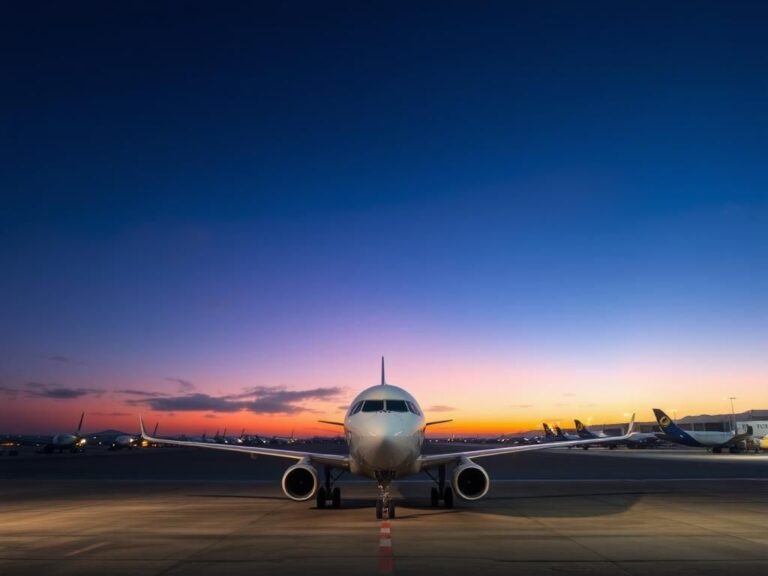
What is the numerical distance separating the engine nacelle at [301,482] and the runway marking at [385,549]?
326 cm

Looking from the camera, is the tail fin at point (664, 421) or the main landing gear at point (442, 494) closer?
the main landing gear at point (442, 494)

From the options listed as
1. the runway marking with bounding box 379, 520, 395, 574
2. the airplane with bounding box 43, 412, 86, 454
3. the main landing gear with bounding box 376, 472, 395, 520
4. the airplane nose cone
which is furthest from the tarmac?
the airplane with bounding box 43, 412, 86, 454

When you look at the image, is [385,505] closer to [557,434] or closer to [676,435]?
[676,435]

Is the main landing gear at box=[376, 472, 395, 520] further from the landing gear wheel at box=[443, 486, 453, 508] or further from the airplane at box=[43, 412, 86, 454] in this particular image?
the airplane at box=[43, 412, 86, 454]

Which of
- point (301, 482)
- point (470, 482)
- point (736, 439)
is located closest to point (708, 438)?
point (736, 439)

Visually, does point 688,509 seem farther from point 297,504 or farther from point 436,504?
point 297,504

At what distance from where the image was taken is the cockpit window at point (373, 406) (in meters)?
15.6

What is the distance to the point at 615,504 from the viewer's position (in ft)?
63.4

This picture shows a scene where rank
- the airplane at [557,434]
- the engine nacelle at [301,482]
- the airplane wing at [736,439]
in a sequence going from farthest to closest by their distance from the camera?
the airplane at [557,434] < the airplane wing at [736,439] < the engine nacelle at [301,482]

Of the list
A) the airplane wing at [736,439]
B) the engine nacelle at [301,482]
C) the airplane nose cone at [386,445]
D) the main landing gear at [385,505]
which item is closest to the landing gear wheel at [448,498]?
the main landing gear at [385,505]

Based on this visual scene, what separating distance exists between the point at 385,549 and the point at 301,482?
702cm

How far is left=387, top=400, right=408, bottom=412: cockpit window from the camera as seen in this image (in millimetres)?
15664

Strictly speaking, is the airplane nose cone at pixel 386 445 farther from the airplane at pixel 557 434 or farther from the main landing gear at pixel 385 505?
the airplane at pixel 557 434

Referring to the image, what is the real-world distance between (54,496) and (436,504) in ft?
49.8
